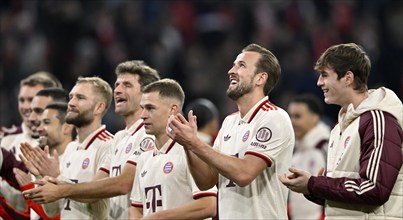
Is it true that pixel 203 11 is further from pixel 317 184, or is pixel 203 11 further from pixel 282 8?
pixel 317 184

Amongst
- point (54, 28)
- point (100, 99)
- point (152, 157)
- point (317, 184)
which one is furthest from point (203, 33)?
point (317, 184)

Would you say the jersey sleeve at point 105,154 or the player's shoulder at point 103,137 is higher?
the player's shoulder at point 103,137

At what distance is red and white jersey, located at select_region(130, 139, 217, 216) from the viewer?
23.2ft

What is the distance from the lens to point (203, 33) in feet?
56.1

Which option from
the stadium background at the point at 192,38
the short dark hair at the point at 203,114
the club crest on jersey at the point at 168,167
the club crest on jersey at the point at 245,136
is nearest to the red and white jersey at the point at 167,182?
the club crest on jersey at the point at 168,167

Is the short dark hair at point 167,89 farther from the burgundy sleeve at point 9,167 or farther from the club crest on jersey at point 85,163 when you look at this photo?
the burgundy sleeve at point 9,167

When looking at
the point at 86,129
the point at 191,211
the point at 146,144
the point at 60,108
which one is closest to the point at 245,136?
the point at 191,211

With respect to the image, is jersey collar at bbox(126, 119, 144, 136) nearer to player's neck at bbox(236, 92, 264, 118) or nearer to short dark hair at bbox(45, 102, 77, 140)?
short dark hair at bbox(45, 102, 77, 140)

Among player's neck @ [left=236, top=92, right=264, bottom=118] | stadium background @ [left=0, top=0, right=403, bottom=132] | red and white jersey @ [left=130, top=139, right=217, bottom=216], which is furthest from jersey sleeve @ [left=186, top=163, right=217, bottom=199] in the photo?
stadium background @ [left=0, top=0, right=403, bottom=132]

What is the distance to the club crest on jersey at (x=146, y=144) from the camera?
7737 mm

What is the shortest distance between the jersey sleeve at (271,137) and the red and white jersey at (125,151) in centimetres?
142

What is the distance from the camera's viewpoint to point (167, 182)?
709 cm

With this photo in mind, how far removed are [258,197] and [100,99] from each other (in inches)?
97.4

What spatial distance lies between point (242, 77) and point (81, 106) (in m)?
2.14
